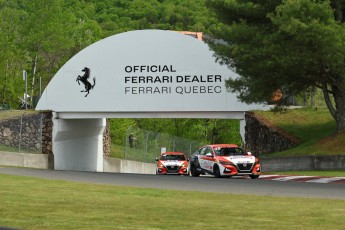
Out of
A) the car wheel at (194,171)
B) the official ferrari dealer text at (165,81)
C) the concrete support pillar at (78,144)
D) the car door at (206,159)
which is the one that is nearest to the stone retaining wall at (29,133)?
the concrete support pillar at (78,144)

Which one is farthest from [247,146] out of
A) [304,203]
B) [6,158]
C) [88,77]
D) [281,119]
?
[304,203]

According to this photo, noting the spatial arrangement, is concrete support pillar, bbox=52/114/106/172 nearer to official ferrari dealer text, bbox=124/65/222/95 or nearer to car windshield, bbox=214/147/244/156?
official ferrari dealer text, bbox=124/65/222/95

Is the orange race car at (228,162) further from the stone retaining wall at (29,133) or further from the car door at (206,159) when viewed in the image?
the stone retaining wall at (29,133)

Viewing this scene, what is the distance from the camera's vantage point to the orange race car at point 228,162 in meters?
32.9

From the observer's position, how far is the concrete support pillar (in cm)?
5166

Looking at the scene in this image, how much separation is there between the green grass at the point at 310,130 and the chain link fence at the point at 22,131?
13.1 meters

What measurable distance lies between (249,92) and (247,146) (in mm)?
6974

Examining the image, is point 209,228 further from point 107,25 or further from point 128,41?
point 107,25

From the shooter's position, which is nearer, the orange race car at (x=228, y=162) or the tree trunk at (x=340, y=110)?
the orange race car at (x=228, y=162)

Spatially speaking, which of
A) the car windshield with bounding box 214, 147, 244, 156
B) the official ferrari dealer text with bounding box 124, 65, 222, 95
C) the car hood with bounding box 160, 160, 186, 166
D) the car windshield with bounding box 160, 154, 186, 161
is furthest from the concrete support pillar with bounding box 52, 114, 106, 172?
the car windshield with bounding box 214, 147, 244, 156

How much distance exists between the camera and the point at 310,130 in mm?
46688

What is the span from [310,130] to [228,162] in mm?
14768

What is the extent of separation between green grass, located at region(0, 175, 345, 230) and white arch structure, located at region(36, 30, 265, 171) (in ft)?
95.1

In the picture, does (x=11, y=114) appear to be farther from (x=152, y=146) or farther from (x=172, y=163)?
(x=152, y=146)
